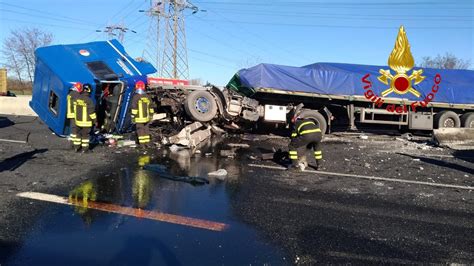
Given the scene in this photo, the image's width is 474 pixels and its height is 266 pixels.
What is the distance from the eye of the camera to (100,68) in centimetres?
970

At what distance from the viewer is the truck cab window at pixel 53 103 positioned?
30.3 ft

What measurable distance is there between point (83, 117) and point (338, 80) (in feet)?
24.5

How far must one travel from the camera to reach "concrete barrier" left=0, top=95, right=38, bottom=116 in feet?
64.6

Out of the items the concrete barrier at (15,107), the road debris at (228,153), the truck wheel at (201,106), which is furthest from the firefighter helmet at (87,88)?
the concrete barrier at (15,107)

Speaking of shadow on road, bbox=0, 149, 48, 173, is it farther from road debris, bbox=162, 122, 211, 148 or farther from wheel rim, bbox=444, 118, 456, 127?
wheel rim, bbox=444, 118, 456, 127

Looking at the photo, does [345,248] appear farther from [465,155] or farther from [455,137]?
[455,137]

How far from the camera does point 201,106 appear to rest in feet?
35.0

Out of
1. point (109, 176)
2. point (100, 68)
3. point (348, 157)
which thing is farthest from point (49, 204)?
point (348, 157)

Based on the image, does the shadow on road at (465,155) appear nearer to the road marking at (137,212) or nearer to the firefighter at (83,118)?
the road marking at (137,212)

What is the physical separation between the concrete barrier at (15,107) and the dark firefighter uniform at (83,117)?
13.0 m

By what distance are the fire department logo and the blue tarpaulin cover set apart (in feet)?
0.38

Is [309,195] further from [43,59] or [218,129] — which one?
[43,59]

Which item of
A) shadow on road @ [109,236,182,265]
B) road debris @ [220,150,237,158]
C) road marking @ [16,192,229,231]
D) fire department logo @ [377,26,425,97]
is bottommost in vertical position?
shadow on road @ [109,236,182,265]

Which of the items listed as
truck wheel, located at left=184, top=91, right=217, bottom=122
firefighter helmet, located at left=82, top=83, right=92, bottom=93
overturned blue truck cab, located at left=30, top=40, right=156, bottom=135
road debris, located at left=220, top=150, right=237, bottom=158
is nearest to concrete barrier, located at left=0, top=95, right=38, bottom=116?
overturned blue truck cab, located at left=30, top=40, right=156, bottom=135
